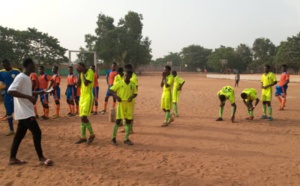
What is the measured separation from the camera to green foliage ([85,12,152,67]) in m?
57.7

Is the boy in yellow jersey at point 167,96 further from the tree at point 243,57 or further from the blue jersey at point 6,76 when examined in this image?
the tree at point 243,57

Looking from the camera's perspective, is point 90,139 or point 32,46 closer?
point 90,139

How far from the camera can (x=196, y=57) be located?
297 ft

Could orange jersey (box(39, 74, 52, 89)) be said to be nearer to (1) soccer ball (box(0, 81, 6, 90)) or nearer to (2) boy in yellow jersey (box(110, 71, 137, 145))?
(1) soccer ball (box(0, 81, 6, 90))

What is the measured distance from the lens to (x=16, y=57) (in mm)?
42625

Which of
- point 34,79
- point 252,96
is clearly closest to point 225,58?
point 252,96

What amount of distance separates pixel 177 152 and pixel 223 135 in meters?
2.05

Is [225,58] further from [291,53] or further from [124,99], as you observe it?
[124,99]

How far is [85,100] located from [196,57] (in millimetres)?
86844

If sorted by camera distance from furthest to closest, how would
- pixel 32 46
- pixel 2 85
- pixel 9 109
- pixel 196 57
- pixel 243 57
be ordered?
1. pixel 196 57
2. pixel 243 57
3. pixel 32 46
4. pixel 9 109
5. pixel 2 85

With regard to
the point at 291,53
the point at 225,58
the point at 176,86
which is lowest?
the point at 176,86

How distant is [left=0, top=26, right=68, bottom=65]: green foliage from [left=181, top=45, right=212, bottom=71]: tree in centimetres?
4971

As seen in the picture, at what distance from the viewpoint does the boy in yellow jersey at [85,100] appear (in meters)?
6.30

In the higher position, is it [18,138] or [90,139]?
[18,138]
